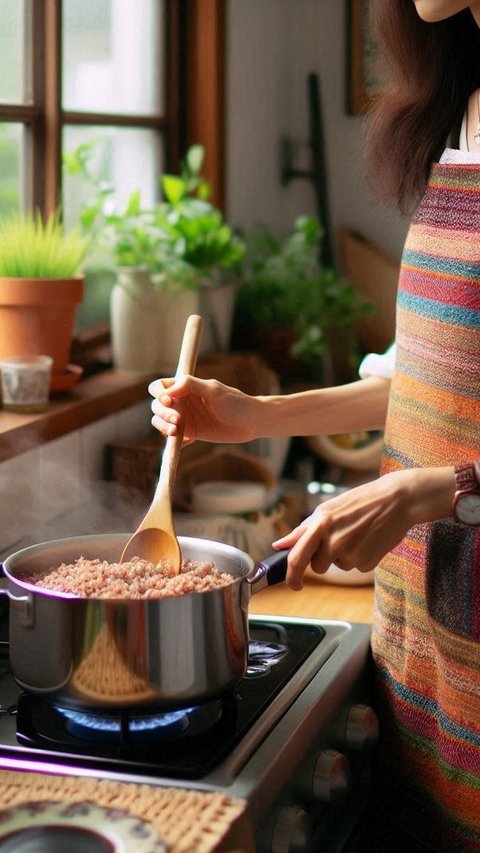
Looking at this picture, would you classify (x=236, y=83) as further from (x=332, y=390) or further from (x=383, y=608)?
(x=383, y=608)

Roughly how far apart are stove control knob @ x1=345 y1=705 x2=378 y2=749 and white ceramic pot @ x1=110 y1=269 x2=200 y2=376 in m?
1.06

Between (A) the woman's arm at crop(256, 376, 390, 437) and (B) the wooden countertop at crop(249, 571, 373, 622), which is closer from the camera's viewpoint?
(A) the woman's arm at crop(256, 376, 390, 437)

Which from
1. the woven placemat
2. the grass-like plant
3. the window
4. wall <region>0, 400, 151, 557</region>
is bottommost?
the woven placemat

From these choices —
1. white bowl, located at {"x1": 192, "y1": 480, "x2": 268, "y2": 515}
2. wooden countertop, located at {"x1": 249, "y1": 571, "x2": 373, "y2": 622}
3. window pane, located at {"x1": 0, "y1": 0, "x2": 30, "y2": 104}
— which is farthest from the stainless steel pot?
window pane, located at {"x1": 0, "y1": 0, "x2": 30, "y2": 104}

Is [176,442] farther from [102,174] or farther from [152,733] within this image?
[102,174]

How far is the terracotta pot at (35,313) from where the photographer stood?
1.74m

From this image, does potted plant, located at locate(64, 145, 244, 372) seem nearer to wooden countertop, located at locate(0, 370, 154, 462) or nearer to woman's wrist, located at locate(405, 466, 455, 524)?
wooden countertop, located at locate(0, 370, 154, 462)

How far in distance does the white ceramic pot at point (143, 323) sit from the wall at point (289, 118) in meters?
0.54

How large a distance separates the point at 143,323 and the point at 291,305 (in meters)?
0.46

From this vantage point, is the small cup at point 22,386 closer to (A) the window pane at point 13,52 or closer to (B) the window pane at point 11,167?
(B) the window pane at point 11,167

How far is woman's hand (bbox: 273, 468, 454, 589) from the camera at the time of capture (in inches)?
40.3

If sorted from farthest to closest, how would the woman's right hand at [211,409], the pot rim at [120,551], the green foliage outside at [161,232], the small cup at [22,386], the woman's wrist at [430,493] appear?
the green foliage outside at [161,232] → the small cup at [22,386] → the woman's right hand at [211,409] → the woman's wrist at [430,493] → the pot rim at [120,551]

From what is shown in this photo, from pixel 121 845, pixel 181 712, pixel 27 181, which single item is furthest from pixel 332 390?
pixel 27 181

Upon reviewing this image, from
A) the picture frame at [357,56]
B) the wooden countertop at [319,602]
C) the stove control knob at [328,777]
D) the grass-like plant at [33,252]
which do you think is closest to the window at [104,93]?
the grass-like plant at [33,252]
